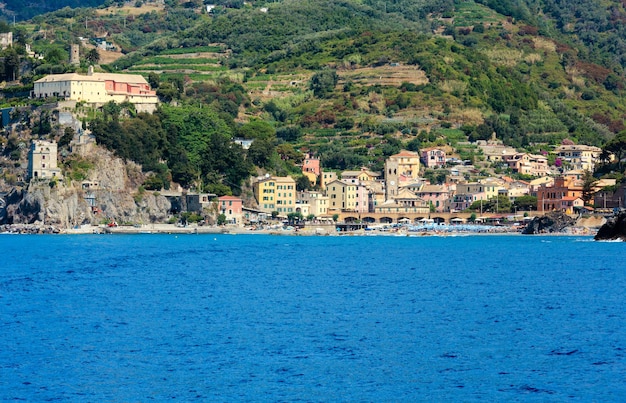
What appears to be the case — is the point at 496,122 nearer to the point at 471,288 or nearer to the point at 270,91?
the point at 270,91

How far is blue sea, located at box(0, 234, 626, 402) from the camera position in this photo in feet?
96.7

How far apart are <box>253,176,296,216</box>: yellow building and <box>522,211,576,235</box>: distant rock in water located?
955 inches

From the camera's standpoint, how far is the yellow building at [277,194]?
118125mm

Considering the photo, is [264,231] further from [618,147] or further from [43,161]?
[618,147]

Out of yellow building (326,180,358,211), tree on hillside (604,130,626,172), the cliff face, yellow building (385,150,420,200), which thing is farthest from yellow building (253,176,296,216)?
tree on hillside (604,130,626,172)

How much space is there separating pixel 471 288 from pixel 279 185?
6750 centimetres

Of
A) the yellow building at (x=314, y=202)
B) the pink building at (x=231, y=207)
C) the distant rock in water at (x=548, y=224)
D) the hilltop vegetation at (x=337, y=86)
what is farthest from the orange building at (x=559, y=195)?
the pink building at (x=231, y=207)

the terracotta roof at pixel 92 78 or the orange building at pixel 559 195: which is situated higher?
the terracotta roof at pixel 92 78

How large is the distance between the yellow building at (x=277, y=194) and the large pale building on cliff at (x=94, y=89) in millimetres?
14282

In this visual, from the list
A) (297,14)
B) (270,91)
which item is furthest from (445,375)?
(297,14)

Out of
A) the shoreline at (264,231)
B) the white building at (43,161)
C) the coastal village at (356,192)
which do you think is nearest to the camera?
the shoreline at (264,231)

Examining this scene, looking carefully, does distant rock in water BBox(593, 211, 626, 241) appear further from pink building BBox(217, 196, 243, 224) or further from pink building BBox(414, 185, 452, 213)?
pink building BBox(217, 196, 243, 224)

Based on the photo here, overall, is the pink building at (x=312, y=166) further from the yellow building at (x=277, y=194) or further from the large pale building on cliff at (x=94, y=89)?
the large pale building on cliff at (x=94, y=89)

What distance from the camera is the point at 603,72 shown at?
188 metres
